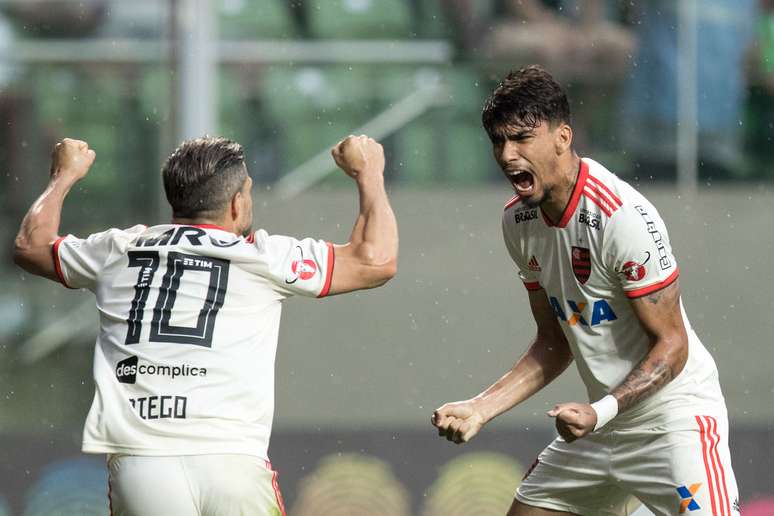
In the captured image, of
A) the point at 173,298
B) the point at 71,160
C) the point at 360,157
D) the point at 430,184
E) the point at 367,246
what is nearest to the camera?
the point at 173,298

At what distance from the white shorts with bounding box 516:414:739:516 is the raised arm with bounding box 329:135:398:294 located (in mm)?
962

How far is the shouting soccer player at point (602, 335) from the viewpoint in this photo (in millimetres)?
4223

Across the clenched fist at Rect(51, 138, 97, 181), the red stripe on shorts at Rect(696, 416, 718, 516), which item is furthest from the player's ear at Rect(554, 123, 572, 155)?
the clenched fist at Rect(51, 138, 97, 181)

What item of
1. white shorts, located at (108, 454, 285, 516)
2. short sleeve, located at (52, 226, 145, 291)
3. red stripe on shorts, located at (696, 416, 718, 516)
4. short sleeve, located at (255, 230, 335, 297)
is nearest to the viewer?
white shorts, located at (108, 454, 285, 516)

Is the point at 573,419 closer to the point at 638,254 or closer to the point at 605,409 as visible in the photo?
the point at 605,409

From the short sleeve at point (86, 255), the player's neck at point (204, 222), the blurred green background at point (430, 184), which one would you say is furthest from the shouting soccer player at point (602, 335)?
the blurred green background at point (430, 184)

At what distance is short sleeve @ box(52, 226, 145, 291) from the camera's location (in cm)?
413

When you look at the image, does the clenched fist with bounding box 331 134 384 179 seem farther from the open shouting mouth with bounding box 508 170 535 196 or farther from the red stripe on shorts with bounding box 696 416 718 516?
the red stripe on shorts with bounding box 696 416 718 516

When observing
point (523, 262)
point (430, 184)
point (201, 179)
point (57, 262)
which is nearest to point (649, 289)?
point (523, 262)

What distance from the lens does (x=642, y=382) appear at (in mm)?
4176

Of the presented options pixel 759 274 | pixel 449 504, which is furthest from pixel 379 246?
pixel 759 274

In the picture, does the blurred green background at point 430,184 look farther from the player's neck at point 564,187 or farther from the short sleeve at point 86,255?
the short sleeve at point 86,255

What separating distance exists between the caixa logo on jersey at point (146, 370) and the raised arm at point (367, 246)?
0.51 meters

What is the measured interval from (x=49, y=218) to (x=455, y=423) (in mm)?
1457
